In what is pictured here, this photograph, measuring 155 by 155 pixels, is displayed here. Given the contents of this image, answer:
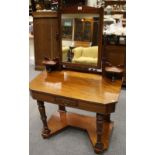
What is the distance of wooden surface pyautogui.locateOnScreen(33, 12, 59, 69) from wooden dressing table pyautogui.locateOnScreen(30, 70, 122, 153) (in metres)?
1.89

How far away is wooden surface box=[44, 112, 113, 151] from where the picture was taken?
6.70 feet

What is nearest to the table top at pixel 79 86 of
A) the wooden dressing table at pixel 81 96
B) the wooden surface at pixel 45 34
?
the wooden dressing table at pixel 81 96

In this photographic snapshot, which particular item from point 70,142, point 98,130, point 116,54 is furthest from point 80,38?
point 116,54

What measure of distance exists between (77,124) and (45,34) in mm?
2284

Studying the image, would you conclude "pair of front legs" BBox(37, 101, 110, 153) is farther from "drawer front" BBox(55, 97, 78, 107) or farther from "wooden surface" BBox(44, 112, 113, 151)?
"drawer front" BBox(55, 97, 78, 107)

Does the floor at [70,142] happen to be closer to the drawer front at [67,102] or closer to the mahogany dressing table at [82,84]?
the mahogany dressing table at [82,84]

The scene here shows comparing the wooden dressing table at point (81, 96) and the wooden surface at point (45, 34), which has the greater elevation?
the wooden surface at point (45, 34)

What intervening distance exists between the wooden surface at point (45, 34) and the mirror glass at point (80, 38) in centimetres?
179

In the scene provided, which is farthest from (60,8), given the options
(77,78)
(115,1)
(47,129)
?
(115,1)

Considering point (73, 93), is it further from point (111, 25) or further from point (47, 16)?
point (47, 16)

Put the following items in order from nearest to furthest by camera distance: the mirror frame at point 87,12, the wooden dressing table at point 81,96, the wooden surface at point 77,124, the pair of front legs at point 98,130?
the wooden dressing table at point 81,96 < the pair of front legs at point 98,130 < the mirror frame at point 87,12 < the wooden surface at point 77,124
